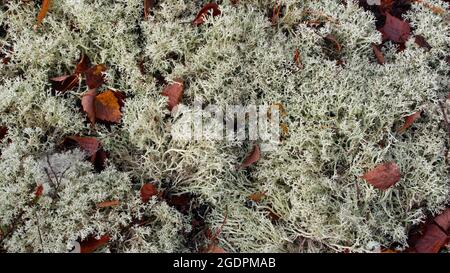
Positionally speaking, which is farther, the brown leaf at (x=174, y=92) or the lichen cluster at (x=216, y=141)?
the brown leaf at (x=174, y=92)

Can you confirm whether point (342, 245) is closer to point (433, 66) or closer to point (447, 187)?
point (447, 187)

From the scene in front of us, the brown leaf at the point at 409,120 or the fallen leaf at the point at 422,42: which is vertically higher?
the fallen leaf at the point at 422,42

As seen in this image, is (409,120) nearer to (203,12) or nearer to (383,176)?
(383,176)

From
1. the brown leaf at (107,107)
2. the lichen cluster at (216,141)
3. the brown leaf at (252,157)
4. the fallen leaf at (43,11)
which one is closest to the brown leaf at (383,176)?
the lichen cluster at (216,141)

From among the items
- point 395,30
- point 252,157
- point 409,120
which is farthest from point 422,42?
point 252,157

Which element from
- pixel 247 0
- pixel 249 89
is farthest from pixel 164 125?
pixel 247 0

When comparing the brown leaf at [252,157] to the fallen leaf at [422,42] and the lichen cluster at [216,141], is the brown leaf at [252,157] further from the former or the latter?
the fallen leaf at [422,42]
